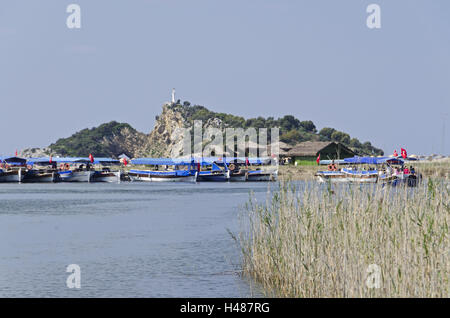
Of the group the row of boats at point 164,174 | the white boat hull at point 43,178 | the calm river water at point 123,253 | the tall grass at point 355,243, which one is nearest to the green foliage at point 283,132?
the row of boats at point 164,174

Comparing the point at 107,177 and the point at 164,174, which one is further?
the point at 107,177

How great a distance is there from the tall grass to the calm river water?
1.83 m

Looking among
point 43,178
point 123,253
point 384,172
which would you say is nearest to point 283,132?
point 43,178

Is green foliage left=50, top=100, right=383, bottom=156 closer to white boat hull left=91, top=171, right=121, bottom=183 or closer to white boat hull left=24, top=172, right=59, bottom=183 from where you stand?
white boat hull left=91, top=171, right=121, bottom=183

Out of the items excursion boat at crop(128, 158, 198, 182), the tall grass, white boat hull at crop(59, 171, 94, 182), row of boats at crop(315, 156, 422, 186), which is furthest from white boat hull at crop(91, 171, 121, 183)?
the tall grass

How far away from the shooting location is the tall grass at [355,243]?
1152 cm

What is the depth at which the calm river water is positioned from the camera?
1806cm

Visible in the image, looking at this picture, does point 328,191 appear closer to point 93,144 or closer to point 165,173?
point 165,173

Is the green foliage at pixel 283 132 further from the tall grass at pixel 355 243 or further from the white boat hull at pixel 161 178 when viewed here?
the tall grass at pixel 355 243

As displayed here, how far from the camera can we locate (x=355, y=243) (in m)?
12.4

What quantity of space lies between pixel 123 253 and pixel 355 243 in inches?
555

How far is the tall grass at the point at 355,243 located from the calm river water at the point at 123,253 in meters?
1.83

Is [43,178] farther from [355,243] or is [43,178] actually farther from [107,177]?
[355,243]

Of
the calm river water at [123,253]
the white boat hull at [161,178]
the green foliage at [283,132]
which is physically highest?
the green foliage at [283,132]
